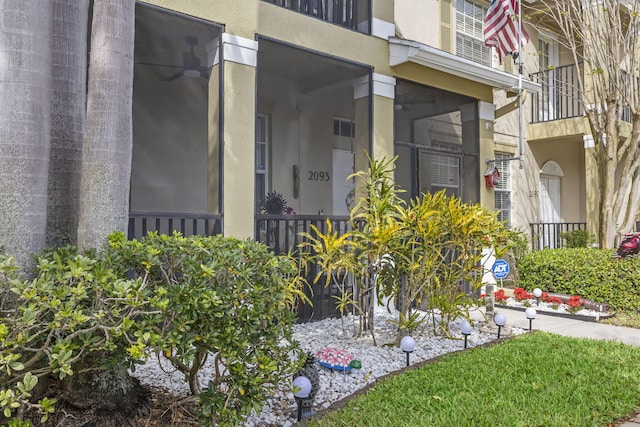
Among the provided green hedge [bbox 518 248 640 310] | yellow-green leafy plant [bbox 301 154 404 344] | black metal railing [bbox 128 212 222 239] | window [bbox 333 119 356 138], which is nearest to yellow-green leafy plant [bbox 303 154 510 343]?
yellow-green leafy plant [bbox 301 154 404 344]

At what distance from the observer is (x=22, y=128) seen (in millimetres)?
2496

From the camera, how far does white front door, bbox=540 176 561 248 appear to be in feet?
42.1

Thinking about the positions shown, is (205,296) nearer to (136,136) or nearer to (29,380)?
(29,380)

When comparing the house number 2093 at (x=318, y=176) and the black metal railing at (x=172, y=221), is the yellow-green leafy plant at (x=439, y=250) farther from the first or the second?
the house number 2093 at (x=318, y=176)

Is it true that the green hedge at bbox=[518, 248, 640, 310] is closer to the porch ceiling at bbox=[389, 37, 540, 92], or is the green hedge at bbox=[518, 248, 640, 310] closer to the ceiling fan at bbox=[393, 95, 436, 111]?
the porch ceiling at bbox=[389, 37, 540, 92]

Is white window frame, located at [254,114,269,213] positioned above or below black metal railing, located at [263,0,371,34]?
below

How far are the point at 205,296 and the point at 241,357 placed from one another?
1.46ft

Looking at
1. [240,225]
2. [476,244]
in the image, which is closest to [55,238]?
[240,225]

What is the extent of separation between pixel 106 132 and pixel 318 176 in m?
7.00

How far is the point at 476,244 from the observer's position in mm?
5258

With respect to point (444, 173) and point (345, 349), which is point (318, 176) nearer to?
point (444, 173)

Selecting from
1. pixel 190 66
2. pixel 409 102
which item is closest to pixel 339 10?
pixel 409 102

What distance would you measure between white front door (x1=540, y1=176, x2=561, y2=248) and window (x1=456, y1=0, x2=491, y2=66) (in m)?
3.73

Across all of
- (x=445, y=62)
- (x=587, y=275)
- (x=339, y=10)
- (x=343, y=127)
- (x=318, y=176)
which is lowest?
(x=587, y=275)
